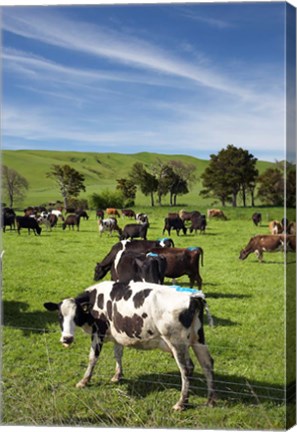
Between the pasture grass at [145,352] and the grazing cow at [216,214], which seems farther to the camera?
the grazing cow at [216,214]

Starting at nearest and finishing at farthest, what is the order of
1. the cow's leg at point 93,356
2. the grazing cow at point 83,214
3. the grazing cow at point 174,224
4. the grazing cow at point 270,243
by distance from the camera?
the grazing cow at point 270,243 < the cow's leg at point 93,356 < the grazing cow at point 174,224 < the grazing cow at point 83,214

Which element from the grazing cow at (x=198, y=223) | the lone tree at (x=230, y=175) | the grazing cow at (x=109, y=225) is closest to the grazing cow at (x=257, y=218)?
the lone tree at (x=230, y=175)

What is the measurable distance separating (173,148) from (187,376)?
→ 1.51m

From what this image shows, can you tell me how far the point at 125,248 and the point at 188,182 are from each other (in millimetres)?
658

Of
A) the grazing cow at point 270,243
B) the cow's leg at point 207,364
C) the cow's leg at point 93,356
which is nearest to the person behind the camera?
the cow's leg at point 207,364

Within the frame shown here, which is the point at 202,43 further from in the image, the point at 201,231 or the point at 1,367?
the point at 1,367

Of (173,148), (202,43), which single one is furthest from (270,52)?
(173,148)

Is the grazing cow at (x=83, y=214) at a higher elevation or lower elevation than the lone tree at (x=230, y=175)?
lower

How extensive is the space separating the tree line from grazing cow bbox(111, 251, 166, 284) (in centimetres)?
36

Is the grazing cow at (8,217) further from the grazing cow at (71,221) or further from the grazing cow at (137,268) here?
the grazing cow at (137,268)

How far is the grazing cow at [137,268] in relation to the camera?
17.7 feet

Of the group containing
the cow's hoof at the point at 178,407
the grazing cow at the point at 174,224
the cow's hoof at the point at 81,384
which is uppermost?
the grazing cow at the point at 174,224

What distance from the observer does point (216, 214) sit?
18.0 feet

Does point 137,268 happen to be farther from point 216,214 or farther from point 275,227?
point 275,227
